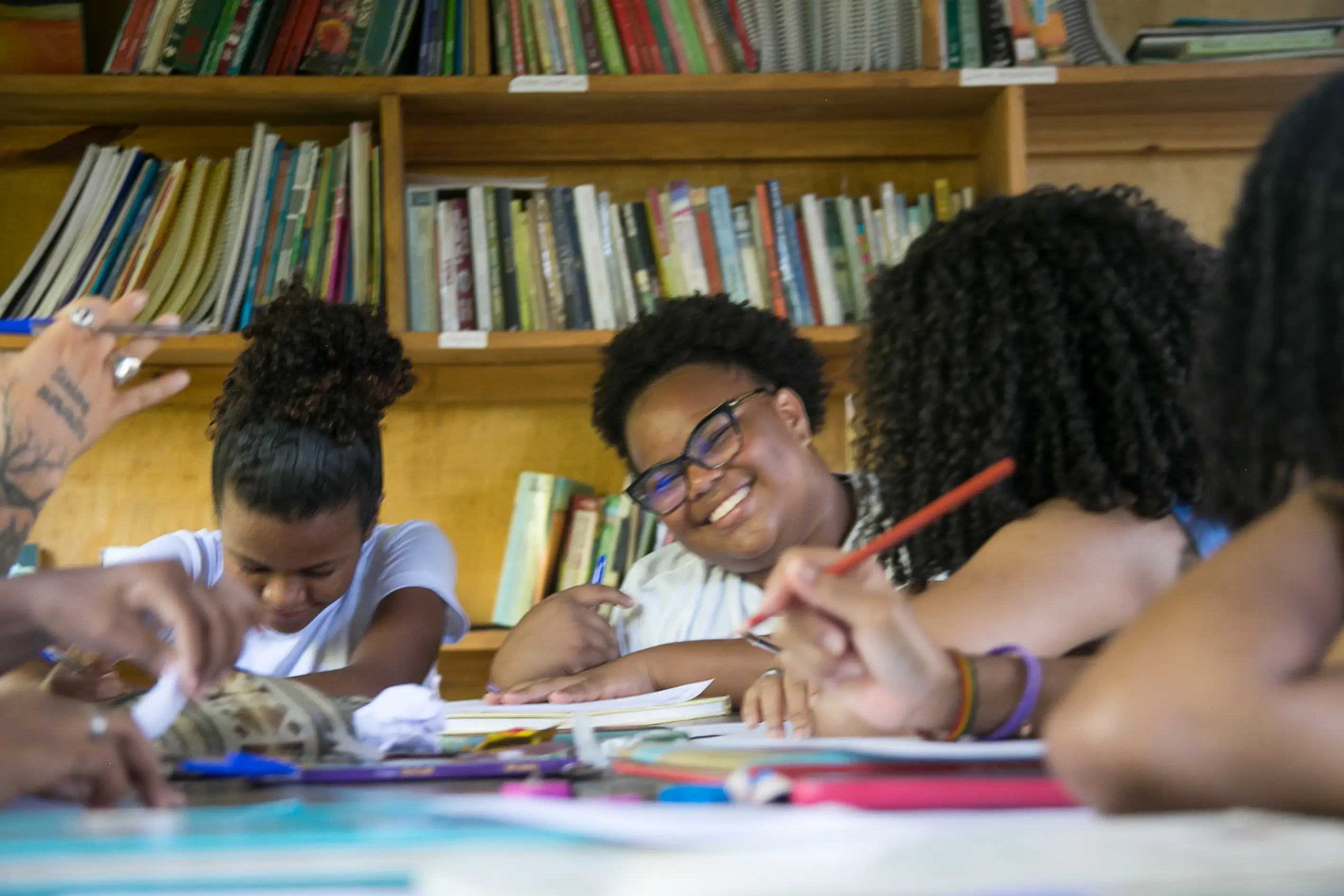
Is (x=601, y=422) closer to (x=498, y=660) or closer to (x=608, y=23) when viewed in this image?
(x=498, y=660)

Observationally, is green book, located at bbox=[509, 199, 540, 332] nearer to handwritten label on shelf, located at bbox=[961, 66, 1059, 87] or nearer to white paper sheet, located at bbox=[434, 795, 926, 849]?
handwritten label on shelf, located at bbox=[961, 66, 1059, 87]

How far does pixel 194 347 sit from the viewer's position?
2.18 metres

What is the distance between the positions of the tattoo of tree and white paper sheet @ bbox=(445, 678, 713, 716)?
44 centimetres

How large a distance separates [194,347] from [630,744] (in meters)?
1.48

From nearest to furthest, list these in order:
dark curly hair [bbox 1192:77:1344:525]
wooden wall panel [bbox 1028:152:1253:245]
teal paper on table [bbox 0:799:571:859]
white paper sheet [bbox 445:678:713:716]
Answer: teal paper on table [bbox 0:799:571:859], dark curly hair [bbox 1192:77:1344:525], white paper sheet [bbox 445:678:713:716], wooden wall panel [bbox 1028:152:1253:245]

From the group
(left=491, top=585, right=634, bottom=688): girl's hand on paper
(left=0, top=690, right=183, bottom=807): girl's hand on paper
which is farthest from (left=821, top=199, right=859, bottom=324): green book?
(left=0, top=690, right=183, bottom=807): girl's hand on paper

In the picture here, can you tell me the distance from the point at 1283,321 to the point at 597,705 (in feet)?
2.98

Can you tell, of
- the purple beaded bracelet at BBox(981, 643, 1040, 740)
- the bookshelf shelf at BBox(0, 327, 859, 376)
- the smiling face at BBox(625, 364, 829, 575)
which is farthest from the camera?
the bookshelf shelf at BBox(0, 327, 859, 376)

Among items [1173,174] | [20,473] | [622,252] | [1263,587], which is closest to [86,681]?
[20,473]

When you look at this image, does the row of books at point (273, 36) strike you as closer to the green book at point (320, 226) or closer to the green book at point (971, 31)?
the green book at point (320, 226)

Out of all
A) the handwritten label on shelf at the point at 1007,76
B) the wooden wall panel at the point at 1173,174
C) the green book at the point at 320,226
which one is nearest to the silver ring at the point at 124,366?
the green book at the point at 320,226

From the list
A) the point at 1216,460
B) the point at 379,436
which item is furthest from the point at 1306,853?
the point at 379,436

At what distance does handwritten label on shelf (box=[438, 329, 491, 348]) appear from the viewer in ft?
7.24

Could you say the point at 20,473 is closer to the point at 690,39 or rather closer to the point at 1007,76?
the point at 690,39
